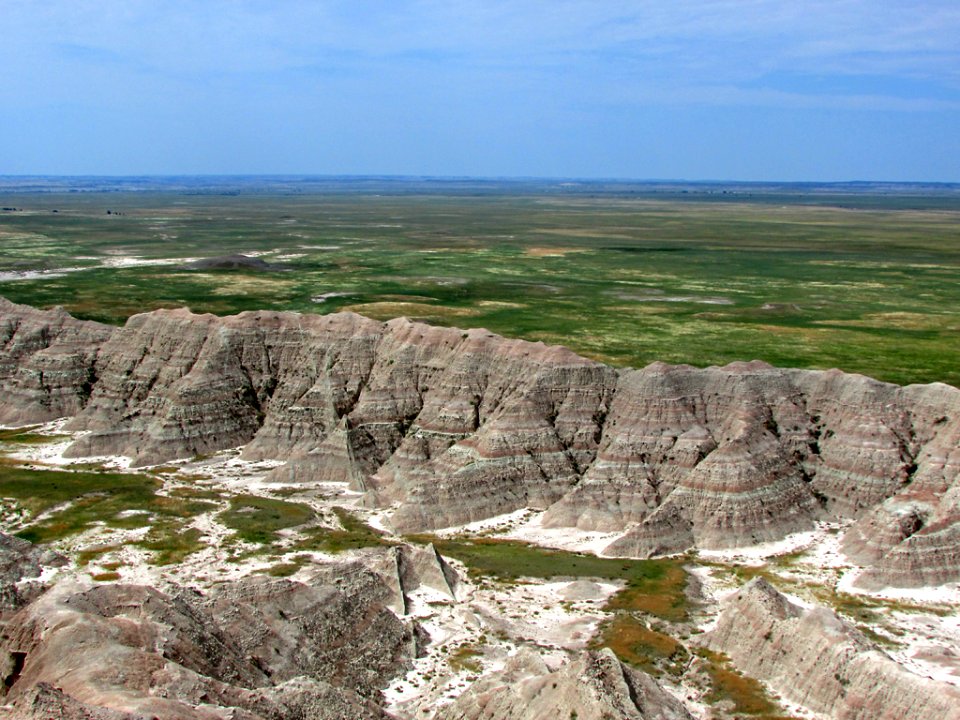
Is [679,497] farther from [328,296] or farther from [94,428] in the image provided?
[328,296]

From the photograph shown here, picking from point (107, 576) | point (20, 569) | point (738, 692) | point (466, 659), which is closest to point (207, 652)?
point (466, 659)

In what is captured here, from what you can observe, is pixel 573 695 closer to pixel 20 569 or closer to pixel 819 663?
pixel 819 663

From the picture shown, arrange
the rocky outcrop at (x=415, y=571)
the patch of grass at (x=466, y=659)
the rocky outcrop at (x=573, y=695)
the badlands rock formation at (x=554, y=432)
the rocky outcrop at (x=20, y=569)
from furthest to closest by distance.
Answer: the badlands rock formation at (x=554, y=432) < the rocky outcrop at (x=415, y=571) < the rocky outcrop at (x=20, y=569) < the patch of grass at (x=466, y=659) < the rocky outcrop at (x=573, y=695)

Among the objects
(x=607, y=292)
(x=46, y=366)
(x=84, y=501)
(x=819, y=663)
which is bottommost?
(x=84, y=501)

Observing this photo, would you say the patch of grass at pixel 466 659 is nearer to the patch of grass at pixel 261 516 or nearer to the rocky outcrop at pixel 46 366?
the patch of grass at pixel 261 516

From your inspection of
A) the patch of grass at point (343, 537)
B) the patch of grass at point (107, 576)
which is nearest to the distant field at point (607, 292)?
the patch of grass at point (343, 537)
